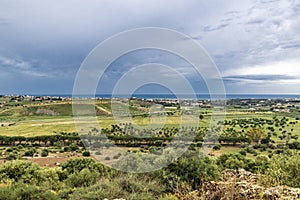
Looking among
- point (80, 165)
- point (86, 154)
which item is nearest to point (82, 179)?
point (80, 165)

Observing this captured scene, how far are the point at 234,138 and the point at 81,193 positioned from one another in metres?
62.9

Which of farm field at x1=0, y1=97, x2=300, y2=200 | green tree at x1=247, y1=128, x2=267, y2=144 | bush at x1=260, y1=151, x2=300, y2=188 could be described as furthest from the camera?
green tree at x1=247, y1=128, x2=267, y2=144

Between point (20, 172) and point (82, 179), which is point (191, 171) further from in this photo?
point (20, 172)

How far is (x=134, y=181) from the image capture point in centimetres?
1485

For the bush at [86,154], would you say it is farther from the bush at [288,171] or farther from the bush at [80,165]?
the bush at [288,171]

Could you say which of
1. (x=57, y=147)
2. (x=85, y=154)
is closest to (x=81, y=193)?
(x=85, y=154)

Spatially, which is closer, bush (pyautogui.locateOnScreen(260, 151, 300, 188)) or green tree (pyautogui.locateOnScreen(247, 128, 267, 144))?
bush (pyautogui.locateOnScreen(260, 151, 300, 188))

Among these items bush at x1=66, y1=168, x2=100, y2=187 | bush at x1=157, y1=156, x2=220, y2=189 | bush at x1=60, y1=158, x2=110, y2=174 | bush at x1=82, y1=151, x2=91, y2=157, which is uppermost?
bush at x1=157, y1=156, x2=220, y2=189

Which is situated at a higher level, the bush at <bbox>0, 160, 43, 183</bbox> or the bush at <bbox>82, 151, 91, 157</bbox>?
the bush at <bbox>0, 160, 43, 183</bbox>

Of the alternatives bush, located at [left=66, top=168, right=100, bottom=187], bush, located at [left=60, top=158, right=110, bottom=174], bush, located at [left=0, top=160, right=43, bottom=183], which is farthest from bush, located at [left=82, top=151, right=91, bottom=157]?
bush, located at [left=66, top=168, right=100, bottom=187]

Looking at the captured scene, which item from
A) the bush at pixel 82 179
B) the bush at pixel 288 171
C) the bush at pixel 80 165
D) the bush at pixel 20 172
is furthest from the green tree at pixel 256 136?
the bush at pixel 20 172

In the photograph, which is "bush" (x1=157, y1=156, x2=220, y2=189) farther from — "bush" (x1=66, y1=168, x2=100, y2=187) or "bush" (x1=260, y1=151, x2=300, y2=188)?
"bush" (x1=66, y1=168, x2=100, y2=187)

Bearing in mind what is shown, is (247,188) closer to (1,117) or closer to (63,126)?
(63,126)

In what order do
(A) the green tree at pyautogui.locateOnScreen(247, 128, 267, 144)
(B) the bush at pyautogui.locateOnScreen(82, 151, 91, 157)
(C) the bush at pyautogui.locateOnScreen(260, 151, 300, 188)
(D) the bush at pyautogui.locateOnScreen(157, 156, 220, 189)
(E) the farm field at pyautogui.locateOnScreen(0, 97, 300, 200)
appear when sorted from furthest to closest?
(A) the green tree at pyautogui.locateOnScreen(247, 128, 267, 144) < (B) the bush at pyautogui.locateOnScreen(82, 151, 91, 157) < (D) the bush at pyautogui.locateOnScreen(157, 156, 220, 189) < (C) the bush at pyautogui.locateOnScreen(260, 151, 300, 188) < (E) the farm field at pyautogui.locateOnScreen(0, 97, 300, 200)
